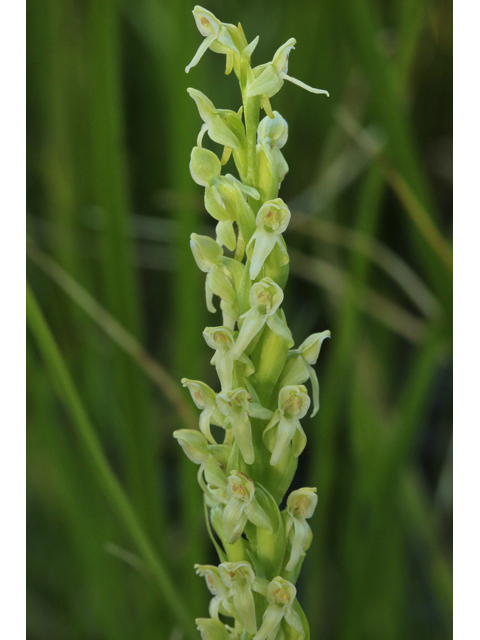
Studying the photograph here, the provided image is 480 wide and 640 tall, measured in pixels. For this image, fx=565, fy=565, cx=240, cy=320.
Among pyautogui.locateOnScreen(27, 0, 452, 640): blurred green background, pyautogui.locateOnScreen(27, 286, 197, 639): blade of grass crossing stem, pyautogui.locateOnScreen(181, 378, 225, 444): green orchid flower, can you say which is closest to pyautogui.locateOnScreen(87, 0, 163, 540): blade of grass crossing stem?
pyautogui.locateOnScreen(27, 0, 452, 640): blurred green background

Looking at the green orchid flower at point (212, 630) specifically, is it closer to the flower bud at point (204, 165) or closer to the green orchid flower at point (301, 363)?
the green orchid flower at point (301, 363)

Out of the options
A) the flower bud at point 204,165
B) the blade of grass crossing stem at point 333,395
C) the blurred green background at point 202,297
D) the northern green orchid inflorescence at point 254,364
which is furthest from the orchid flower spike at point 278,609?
the blade of grass crossing stem at point 333,395

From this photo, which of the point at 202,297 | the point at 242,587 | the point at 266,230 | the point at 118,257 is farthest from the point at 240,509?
the point at 202,297

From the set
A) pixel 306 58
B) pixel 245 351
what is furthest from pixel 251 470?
pixel 306 58

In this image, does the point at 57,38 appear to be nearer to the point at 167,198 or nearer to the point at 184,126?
the point at 167,198

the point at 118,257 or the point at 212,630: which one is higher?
the point at 118,257

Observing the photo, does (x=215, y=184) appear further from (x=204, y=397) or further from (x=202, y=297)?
(x=202, y=297)
